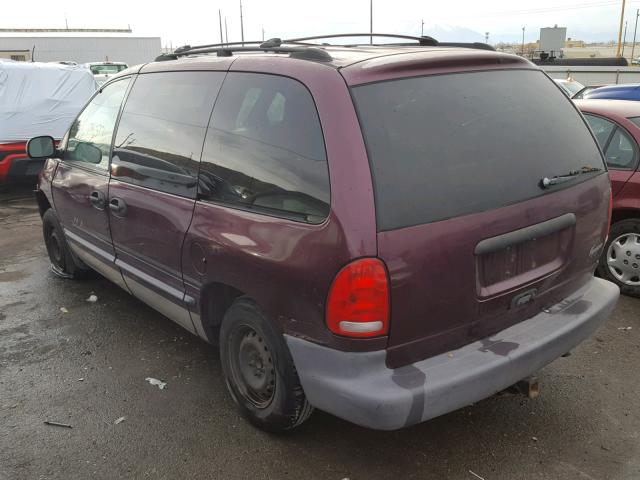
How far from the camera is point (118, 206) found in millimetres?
3582

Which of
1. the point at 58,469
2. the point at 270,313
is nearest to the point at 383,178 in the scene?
the point at 270,313

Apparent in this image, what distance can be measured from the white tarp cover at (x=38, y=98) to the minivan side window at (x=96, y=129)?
4.68 meters

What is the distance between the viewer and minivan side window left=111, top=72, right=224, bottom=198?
3.05 metres

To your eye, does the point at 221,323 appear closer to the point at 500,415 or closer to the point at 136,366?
the point at 136,366

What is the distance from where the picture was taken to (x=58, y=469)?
2.74 meters

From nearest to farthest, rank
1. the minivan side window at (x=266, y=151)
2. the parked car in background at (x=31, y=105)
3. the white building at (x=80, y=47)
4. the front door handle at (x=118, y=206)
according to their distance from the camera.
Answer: the minivan side window at (x=266, y=151) < the front door handle at (x=118, y=206) < the parked car in background at (x=31, y=105) < the white building at (x=80, y=47)

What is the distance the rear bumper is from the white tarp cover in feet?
25.2

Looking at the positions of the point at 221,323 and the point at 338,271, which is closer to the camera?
the point at 338,271

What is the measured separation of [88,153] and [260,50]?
A: 72.3 inches

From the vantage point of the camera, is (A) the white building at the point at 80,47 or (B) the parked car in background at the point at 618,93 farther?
(A) the white building at the point at 80,47

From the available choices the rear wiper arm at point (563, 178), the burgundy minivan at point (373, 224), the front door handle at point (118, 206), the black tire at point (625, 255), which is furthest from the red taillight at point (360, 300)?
the black tire at point (625, 255)

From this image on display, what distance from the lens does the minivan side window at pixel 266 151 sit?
2.39m

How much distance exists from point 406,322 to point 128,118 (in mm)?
2367

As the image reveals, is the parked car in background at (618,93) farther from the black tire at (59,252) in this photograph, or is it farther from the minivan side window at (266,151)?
the black tire at (59,252)
